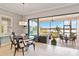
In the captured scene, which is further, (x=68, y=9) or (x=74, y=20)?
(x=68, y=9)

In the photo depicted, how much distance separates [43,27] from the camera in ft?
12.0

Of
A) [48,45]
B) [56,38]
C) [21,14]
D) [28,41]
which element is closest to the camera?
[21,14]

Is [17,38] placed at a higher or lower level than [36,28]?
lower

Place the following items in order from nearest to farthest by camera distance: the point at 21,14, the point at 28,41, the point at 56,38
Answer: the point at 21,14
the point at 28,41
the point at 56,38

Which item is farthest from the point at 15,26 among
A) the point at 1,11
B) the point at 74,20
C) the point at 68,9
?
the point at 68,9

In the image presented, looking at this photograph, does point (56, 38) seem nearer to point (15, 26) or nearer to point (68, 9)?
point (68, 9)

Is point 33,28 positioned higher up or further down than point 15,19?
further down

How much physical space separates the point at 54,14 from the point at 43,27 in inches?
45.0

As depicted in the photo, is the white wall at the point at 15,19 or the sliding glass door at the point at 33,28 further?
the sliding glass door at the point at 33,28

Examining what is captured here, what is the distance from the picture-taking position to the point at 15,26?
3311 millimetres

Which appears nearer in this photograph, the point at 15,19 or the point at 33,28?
the point at 15,19

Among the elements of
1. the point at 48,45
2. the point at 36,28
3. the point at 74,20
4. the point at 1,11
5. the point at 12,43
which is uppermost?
the point at 1,11

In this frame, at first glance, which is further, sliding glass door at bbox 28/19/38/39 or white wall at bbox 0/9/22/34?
sliding glass door at bbox 28/19/38/39

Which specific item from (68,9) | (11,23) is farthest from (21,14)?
(68,9)
